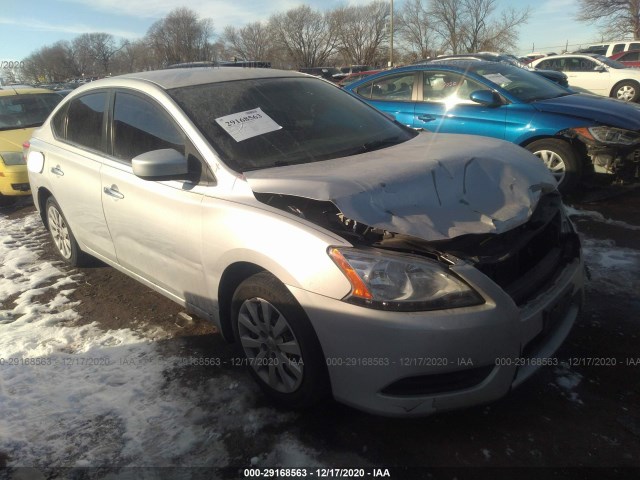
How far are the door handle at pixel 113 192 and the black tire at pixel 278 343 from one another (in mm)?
1252

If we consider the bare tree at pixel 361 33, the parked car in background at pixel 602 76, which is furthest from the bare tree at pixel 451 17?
the parked car in background at pixel 602 76

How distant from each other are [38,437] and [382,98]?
559cm

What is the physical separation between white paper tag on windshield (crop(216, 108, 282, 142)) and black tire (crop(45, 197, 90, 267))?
2.14 metres

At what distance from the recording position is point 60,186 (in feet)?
12.8

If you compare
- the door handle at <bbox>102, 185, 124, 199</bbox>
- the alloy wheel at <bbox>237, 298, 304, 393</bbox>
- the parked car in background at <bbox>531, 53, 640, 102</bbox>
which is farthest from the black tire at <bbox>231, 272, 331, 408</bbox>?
the parked car in background at <bbox>531, 53, 640, 102</bbox>

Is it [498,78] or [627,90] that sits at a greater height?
[498,78]

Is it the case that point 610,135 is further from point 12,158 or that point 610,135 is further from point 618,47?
point 618,47

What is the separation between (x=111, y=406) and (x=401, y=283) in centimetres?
170

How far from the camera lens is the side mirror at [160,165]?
2.55m

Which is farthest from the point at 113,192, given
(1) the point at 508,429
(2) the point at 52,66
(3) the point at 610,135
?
(2) the point at 52,66

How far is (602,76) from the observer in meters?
13.9

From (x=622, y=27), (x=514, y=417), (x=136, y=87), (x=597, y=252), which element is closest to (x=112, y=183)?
(x=136, y=87)

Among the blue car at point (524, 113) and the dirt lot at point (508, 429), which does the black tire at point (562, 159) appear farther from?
the dirt lot at point (508, 429)

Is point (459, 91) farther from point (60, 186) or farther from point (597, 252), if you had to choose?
point (60, 186)
